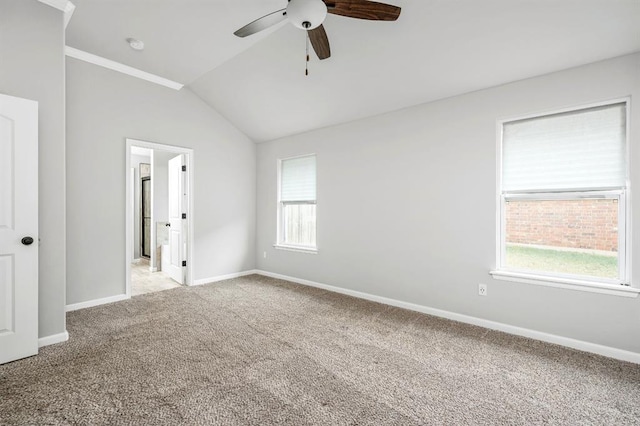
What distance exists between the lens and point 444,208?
336 centimetres

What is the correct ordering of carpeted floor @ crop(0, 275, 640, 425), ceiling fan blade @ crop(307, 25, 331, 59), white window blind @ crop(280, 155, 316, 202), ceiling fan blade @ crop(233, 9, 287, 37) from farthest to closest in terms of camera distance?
1. white window blind @ crop(280, 155, 316, 202)
2. ceiling fan blade @ crop(307, 25, 331, 59)
3. ceiling fan blade @ crop(233, 9, 287, 37)
4. carpeted floor @ crop(0, 275, 640, 425)

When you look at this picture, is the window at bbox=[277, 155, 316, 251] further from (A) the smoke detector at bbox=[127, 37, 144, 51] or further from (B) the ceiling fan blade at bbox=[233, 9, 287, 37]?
(B) the ceiling fan blade at bbox=[233, 9, 287, 37]

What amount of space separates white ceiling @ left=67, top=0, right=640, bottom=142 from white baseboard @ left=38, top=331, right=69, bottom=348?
3.04m

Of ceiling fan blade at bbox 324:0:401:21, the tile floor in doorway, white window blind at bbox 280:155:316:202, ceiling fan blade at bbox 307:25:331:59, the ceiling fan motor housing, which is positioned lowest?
the tile floor in doorway

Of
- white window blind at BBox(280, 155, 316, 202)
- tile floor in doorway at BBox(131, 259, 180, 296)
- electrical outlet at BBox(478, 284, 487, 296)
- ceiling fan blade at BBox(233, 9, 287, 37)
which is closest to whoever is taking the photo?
ceiling fan blade at BBox(233, 9, 287, 37)

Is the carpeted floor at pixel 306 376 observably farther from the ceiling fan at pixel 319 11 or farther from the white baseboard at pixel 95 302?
the ceiling fan at pixel 319 11

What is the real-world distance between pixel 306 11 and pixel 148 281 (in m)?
4.83

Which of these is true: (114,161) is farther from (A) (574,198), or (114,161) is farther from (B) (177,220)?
(A) (574,198)

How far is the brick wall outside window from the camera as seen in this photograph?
101 inches

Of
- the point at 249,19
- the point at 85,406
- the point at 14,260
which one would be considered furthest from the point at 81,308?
the point at 249,19

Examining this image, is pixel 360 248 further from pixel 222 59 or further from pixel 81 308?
pixel 81 308

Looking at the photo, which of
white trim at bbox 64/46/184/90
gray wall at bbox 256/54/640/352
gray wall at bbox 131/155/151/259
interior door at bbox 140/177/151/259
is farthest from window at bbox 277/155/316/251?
gray wall at bbox 131/155/151/259

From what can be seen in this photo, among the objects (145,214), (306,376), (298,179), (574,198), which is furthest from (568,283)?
(145,214)

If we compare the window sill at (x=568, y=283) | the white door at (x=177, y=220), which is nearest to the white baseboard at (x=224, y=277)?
the white door at (x=177, y=220)
